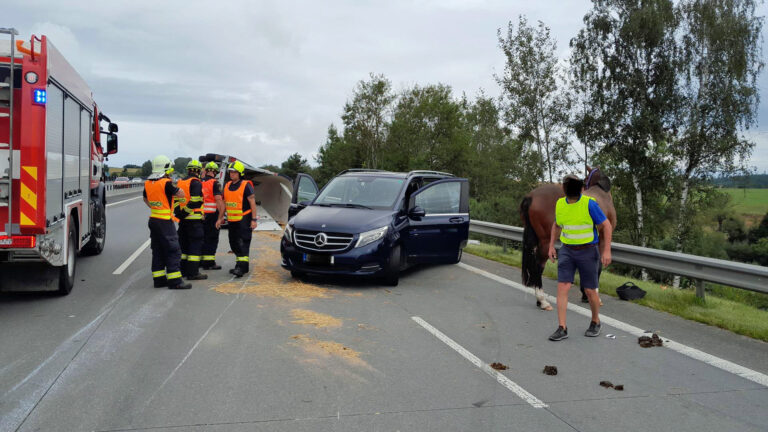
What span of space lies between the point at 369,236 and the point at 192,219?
296cm

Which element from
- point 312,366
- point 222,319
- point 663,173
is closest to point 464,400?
point 312,366

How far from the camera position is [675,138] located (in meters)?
30.9

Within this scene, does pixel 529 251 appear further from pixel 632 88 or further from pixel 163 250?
pixel 632 88

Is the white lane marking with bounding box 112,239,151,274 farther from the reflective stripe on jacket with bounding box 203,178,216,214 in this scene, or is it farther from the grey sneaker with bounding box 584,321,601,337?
the grey sneaker with bounding box 584,321,601,337

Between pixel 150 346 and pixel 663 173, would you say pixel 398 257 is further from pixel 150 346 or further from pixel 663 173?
pixel 663 173

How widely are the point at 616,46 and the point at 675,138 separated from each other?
5.70 metres

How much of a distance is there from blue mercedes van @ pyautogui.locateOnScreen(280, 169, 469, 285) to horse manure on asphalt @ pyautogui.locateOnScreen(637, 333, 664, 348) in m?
4.02

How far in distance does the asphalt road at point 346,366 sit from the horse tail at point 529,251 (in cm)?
44

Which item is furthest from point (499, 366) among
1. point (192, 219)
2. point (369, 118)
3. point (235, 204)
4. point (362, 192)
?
point (369, 118)

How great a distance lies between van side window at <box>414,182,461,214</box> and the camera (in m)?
11.4

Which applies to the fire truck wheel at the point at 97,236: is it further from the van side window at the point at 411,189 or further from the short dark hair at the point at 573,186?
the short dark hair at the point at 573,186

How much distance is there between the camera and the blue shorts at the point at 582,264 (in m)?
6.97

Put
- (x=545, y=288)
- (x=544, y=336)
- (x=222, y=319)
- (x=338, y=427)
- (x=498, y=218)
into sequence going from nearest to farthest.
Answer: (x=338, y=427)
(x=544, y=336)
(x=222, y=319)
(x=545, y=288)
(x=498, y=218)

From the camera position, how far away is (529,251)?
8.70 meters
